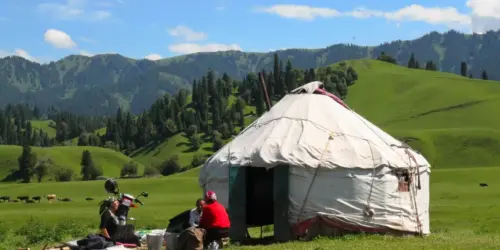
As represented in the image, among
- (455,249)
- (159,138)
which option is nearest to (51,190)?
(455,249)

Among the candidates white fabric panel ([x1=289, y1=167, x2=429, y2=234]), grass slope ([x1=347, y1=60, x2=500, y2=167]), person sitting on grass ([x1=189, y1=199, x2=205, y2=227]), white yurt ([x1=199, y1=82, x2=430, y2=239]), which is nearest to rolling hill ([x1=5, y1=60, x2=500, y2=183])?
grass slope ([x1=347, y1=60, x2=500, y2=167])

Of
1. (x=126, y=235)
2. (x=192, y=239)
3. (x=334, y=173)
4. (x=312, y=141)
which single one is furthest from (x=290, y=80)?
(x=192, y=239)

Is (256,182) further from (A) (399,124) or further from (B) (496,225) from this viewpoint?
A: (A) (399,124)

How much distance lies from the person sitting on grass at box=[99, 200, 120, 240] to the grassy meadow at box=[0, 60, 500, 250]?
355cm

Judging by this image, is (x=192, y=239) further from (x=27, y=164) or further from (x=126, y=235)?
(x=27, y=164)

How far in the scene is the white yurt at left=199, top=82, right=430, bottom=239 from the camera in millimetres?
18203

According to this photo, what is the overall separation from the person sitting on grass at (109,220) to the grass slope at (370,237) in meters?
3.74

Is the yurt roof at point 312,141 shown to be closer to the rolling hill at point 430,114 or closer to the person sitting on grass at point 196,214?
the person sitting on grass at point 196,214

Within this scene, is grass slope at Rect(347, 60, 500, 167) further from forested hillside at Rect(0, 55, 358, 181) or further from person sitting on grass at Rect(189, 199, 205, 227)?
person sitting on grass at Rect(189, 199, 205, 227)

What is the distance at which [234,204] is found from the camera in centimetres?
1906

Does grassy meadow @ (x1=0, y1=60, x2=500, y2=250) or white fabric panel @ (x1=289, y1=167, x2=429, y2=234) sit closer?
white fabric panel @ (x1=289, y1=167, x2=429, y2=234)

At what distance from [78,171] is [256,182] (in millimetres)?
113587

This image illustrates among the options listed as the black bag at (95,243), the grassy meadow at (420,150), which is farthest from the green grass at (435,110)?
the black bag at (95,243)

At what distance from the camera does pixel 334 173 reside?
18.2 meters
